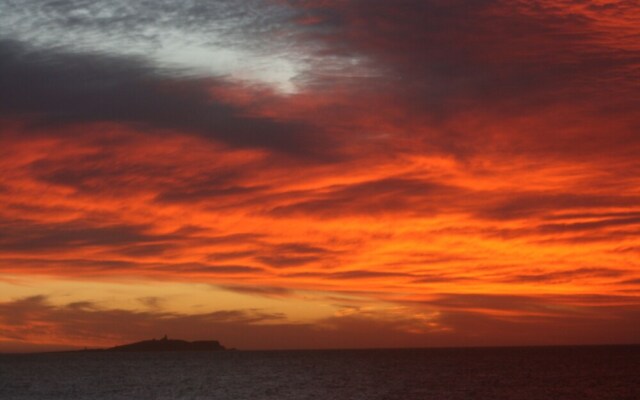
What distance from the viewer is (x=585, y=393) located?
8769 cm

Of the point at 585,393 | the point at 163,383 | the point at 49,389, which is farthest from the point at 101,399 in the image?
the point at 585,393

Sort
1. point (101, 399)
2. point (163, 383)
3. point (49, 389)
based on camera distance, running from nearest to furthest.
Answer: point (101, 399), point (49, 389), point (163, 383)

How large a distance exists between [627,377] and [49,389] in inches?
3041

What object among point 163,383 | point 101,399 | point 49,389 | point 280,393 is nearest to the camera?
point 101,399

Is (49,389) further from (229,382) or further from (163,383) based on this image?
(229,382)

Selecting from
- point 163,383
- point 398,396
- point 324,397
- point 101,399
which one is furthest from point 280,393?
point 163,383

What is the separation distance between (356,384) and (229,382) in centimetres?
1842

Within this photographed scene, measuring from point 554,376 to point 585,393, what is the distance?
32.1 metres

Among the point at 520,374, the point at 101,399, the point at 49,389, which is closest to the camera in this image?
the point at 101,399

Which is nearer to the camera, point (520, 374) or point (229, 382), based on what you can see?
point (229, 382)

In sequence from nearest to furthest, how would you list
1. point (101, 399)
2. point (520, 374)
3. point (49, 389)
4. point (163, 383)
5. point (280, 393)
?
1. point (101, 399)
2. point (280, 393)
3. point (49, 389)
4. point (163, 383)
5. point (520, 374)

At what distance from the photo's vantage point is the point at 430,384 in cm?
10456

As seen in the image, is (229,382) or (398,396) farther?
(229,382)

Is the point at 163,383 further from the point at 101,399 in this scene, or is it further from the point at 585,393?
the point at 585,393
